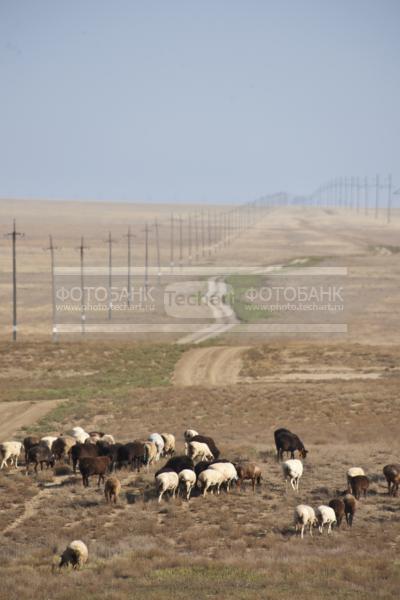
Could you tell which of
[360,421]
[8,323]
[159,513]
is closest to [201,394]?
[360,421]

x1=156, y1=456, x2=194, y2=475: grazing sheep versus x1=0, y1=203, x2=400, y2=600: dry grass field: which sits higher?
x1=156, y1=456, x2=194, y2=475: grazing sheep

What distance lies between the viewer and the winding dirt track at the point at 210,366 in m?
55.6

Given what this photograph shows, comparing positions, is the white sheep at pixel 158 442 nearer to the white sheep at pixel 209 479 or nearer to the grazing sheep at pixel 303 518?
the white sheep at pixel 209 479

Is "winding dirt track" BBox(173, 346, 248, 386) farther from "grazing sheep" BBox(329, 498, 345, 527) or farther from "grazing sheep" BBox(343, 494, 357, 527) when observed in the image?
"grazing sheep" BBox(343, 494, 357, 527)

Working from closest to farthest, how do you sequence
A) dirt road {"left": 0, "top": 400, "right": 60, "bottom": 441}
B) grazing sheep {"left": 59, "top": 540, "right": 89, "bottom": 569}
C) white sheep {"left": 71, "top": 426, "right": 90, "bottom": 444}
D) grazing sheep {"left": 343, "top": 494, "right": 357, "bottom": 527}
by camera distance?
1. grazing sheep {"left": 59, "top": 540, "right": 89, "bottom": 569}
2. grazing sheep {"left": 343, "top": 494, "right": 357, "bottom": 527}
3. white sheep {"left": 71, "top": 426, "right": 90, "bottom": 444}
4. dirt road {"left": 0, "top": 400, "right": 60, "bottom": 441}

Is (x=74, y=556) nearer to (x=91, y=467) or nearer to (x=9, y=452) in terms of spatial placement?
(x=91, y=467)

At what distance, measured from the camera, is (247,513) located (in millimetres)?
25172

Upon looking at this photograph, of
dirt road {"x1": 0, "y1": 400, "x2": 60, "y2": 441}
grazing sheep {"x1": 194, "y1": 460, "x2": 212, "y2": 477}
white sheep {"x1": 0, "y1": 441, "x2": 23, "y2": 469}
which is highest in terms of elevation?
grazing sheep {"x1": 194, "y1": 460, "x2": 212, "y2": 477}

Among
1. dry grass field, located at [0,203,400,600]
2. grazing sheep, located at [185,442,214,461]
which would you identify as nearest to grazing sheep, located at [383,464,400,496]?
dry grass field, located at [0,203,400,600]

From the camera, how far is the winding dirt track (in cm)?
5559

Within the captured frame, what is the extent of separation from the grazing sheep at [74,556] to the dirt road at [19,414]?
58.2 feet

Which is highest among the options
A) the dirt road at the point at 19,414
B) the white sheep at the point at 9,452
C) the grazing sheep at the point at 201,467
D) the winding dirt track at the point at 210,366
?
the grazing sheep at the point at 201,467

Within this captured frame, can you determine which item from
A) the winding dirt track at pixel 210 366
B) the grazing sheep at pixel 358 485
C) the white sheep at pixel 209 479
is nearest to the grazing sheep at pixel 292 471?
the grazing sheep at pixel 358 485

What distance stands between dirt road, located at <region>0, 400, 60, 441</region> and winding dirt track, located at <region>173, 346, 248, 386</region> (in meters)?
10.8
